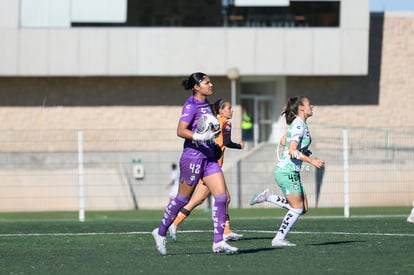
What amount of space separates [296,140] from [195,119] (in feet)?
5.16

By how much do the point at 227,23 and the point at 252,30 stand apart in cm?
131

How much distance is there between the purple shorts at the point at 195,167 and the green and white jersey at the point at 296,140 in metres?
1.39

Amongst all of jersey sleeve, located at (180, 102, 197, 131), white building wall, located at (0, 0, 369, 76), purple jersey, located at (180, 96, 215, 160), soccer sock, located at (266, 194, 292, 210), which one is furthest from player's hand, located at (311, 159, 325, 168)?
white building wall, located at (0, 0, 369, 76)

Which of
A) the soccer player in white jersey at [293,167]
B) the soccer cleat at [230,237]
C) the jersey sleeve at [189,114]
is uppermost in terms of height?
the jersey sleeve at [189,114]

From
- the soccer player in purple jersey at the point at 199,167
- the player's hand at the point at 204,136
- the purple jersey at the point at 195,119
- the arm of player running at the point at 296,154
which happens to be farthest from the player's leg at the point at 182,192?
the arm of player running at the point at 296,154

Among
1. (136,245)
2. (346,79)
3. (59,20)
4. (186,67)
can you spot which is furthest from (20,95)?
(136,245)

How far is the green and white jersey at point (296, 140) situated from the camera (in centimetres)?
1333

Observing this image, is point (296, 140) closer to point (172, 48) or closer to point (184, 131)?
point (184, 131)

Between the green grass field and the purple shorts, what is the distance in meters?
0.92

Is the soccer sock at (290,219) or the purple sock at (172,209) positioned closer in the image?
the purple sock at (172,209)

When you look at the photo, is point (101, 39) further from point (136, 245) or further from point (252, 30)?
point (136, 245)

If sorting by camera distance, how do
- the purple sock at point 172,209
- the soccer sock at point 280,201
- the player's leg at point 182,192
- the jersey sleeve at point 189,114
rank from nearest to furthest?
the jersey sleeve at point 189,114
the player's leg at point 182,192
the purple sock at point 172,209
the soccer sock at point 280,201

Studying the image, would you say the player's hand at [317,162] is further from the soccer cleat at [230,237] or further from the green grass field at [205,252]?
the soccer cleat at [230,237]

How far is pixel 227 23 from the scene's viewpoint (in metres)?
41.5
